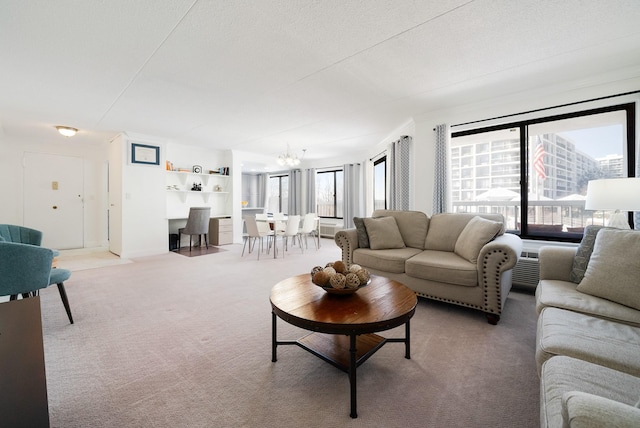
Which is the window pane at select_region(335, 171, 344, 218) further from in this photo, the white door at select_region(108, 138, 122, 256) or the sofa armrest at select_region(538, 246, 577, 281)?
the sofa armrest at select_region(538, 246, 577, 281)

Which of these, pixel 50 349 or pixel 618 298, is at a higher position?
pixel 618 298

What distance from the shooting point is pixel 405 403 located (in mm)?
1438

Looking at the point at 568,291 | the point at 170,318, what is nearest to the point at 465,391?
the point at 568,291

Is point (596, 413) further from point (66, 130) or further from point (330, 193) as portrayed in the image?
point (330, 193)

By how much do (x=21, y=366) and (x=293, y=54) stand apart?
105 inches

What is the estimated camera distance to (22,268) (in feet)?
6.32

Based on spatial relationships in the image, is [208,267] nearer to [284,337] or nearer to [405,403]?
[284,337]

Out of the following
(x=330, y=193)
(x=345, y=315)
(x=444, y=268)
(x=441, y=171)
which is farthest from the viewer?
(x=330, y=193)

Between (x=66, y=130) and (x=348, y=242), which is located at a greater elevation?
(x=66, y=130)

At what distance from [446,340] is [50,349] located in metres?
2.98

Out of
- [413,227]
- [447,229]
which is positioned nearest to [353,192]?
[413,227]

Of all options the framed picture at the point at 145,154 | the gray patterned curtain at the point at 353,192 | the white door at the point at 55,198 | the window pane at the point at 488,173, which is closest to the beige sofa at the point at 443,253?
the window pane at the point at 488,173

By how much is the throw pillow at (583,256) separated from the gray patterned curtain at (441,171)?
2007mm

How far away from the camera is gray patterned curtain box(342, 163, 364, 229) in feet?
24.5
